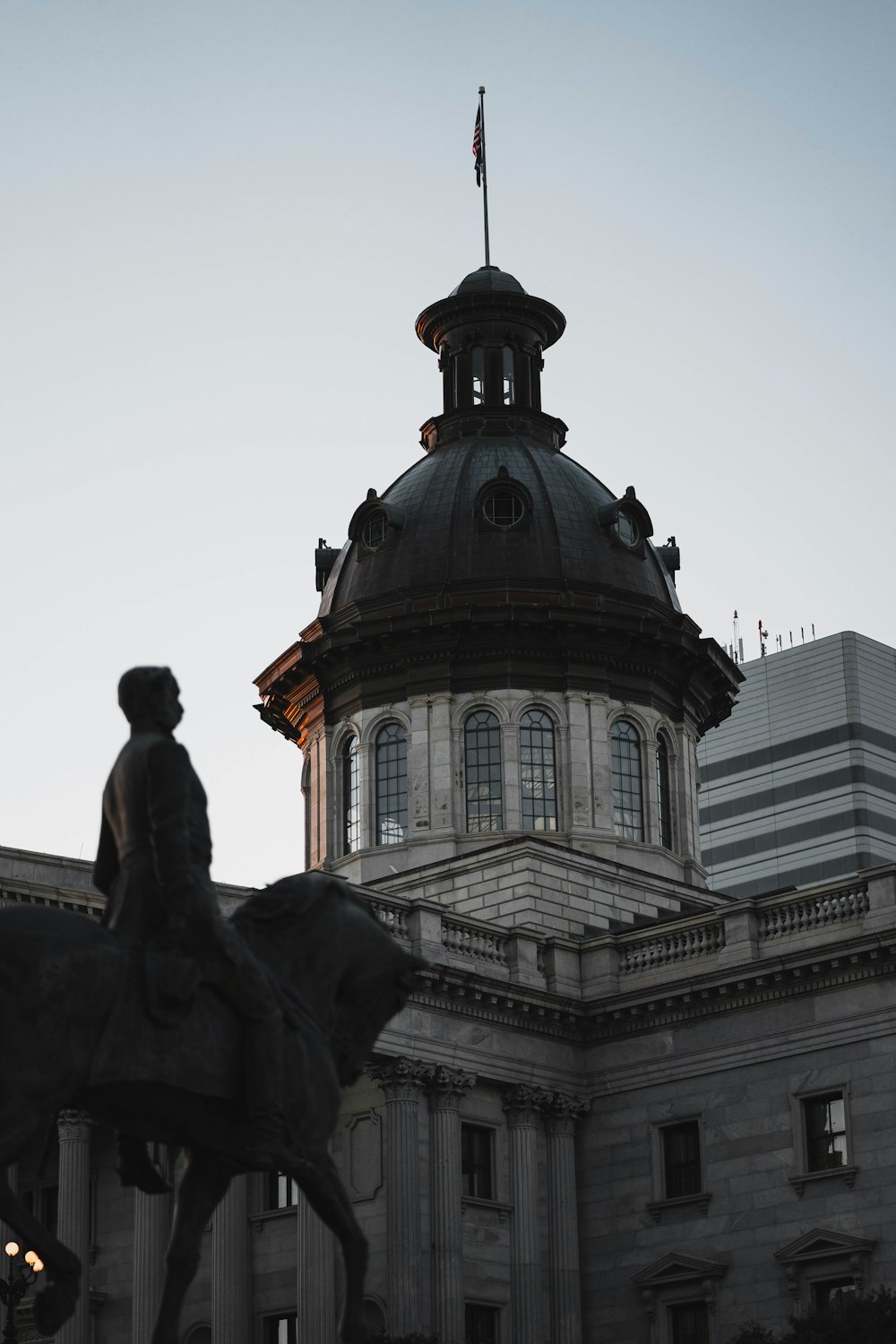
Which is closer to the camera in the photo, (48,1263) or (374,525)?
(48,1263)

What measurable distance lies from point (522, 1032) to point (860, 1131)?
25.5 feet

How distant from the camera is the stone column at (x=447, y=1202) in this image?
43750 millimetres

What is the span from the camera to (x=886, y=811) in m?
122

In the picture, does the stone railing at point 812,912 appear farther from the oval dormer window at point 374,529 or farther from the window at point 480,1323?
the oval dormer window at point 374,529

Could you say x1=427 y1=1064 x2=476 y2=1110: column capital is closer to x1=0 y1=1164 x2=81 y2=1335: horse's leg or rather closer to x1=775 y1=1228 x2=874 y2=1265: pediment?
x1=775 y1=1228 x2=874 y2=1265: pediment

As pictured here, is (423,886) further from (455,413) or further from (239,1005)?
(239,1005)

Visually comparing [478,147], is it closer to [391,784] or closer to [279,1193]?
[391,784]

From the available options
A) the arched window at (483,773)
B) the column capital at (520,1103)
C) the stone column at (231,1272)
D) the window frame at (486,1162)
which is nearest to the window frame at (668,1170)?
the column capital at (520,1103)

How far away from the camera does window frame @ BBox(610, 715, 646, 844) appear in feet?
187

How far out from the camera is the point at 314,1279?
4347 centimetres

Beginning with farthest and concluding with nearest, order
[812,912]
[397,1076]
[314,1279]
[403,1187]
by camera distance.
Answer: [812,912] → [397,1076] → [403,1187] → [314,1279]

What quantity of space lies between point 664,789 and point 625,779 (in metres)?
1.62

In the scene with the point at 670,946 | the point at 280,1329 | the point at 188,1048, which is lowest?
the point at 188,1048

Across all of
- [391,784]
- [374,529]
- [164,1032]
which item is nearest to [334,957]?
[164,1032]
